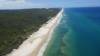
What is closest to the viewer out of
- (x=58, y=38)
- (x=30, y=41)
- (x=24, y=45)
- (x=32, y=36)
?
(x=24, y=45)

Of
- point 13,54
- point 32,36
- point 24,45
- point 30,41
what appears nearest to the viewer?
point 13,54

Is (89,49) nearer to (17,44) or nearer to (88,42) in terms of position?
(88,42)

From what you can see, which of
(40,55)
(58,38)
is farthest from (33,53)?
(58,38)

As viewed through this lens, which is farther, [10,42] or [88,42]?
[88,42]

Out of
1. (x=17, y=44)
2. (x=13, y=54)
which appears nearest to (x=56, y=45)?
(x=17, y=44)

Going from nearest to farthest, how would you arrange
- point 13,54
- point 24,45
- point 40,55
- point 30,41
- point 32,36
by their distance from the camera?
point 13,54 → point 40,55 → point 24,45 → point 30,41 → point 32,36

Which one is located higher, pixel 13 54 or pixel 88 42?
pixel 13 54

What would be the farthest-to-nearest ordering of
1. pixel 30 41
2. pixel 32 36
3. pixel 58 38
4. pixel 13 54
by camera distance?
pixel 58 38 < pixel 32 36 < pixel 30 41 < pixel 13 54

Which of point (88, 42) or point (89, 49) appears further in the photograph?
point (88, 42)

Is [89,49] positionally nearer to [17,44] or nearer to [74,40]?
[74,40]
